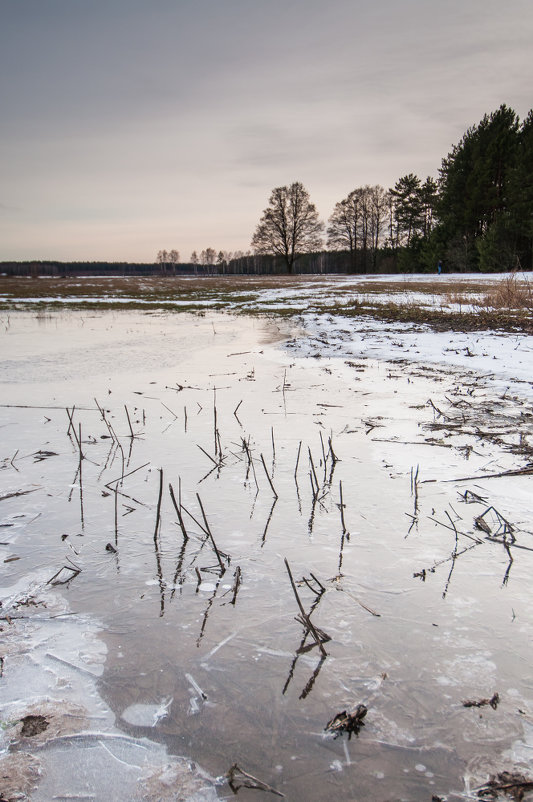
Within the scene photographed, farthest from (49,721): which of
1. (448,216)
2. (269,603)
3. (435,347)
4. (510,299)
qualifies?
(448,216)

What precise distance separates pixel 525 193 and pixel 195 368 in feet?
119

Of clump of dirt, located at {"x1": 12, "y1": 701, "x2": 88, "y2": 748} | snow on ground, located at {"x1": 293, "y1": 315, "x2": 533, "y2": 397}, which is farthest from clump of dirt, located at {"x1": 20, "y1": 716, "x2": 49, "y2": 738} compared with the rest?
snow on ground, located at {"x1": 293, "y1": 315, "x2": 533, "y2": 397}

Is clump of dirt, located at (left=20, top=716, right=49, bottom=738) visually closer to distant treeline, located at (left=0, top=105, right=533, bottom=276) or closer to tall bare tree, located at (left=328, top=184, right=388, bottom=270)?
distant treeline, located at (left=0, top=105, right=533, bottom=276)

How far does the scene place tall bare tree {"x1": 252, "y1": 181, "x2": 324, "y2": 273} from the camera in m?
55.8

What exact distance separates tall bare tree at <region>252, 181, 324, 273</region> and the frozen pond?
179ft

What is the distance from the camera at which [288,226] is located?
57.1m

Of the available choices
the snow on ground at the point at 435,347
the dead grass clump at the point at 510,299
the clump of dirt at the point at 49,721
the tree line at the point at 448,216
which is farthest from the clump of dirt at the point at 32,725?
the tree line at the point at 448,216

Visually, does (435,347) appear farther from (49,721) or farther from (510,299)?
(49,721)

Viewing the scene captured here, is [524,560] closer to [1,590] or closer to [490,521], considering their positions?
[490,521]

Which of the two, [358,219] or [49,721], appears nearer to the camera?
[49,721]

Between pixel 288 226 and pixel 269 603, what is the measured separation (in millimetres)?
A: 59072

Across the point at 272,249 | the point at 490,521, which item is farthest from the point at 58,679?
the point at 272,249

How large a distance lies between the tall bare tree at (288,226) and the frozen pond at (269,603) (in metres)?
54.6

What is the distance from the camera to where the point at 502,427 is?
4.03m
